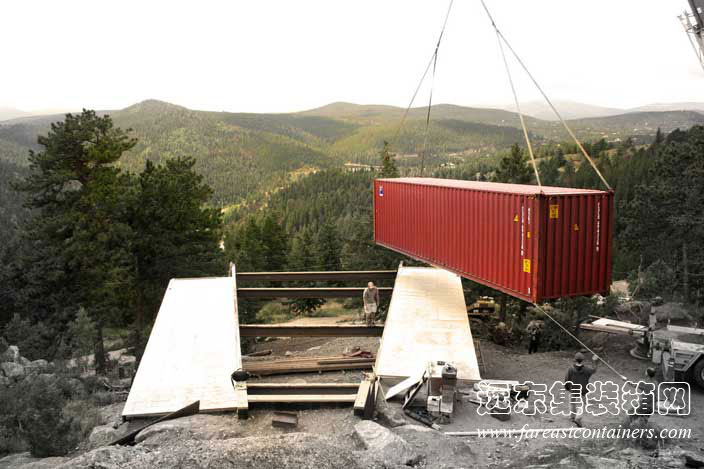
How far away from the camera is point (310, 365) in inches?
531

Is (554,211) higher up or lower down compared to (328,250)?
higher up

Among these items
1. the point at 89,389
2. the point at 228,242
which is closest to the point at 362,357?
the point at 89,389

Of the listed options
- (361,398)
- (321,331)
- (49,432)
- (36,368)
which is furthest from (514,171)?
(49,432)

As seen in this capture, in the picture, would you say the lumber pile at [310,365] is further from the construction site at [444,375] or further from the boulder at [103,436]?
the boulder at [103,436]

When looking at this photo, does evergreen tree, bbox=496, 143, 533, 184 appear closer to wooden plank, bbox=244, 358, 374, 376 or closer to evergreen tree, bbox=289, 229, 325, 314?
evergreen tree, bbox=289, 229, 325, 314

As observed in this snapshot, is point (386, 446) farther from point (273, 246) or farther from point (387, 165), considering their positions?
point (273, 246)

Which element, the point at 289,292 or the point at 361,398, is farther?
the point at 289,292

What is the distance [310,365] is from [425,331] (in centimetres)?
335

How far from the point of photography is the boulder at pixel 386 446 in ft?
23.0

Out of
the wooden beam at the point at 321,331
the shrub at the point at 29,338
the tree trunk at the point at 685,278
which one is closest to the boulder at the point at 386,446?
the wooden beam at the point at 321,331

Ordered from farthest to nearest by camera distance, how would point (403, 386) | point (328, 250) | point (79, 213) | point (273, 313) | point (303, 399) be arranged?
1. point (328, 250)
2. point (273, 313)
3. point (79, 213)
4. point (403, 386)
5. point (303, 399)

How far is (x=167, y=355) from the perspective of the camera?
11.0 meters

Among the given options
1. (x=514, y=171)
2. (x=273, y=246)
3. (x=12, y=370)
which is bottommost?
Answer: (x=273, y=246)

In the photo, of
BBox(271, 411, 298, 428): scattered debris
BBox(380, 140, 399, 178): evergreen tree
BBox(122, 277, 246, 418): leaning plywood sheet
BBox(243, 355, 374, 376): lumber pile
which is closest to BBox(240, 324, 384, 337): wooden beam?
BBox(243, 355, 374, 376): lumber pile
